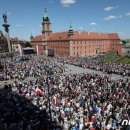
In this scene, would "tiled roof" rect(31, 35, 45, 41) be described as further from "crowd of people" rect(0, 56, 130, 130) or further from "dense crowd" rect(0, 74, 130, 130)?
"dense crowd" rect(0, 74, 130, 130)

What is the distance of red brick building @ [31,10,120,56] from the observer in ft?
308

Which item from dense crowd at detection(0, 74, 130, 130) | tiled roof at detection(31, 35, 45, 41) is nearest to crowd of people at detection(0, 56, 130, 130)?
dense crowd at detection(0, 74, 130, 130)

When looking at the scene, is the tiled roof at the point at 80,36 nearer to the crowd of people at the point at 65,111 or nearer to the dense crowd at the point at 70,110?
the crowd of people at the point at 65,111

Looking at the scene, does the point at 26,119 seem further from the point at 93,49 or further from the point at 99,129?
the point at 93,49

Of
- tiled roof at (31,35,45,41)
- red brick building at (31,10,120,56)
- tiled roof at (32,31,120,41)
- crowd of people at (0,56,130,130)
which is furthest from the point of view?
tiled roof at (31,35,45,41)

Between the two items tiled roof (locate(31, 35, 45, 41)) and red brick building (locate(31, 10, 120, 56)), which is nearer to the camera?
red brick building (locate(31, 10, 120, 56))

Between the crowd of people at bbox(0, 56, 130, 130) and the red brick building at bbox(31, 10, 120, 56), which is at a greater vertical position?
the red brick building at bbox(31, 10, 120, 56)

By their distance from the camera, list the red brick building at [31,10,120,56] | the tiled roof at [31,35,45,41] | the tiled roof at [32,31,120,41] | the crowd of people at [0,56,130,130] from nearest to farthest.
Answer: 1. the crowd of people at [0,56,130,130]
2. the red brick building at [31,10,120,56]
3. the tiled roof at [32,31,120,41]
4. the tiled roof at [31,35,45,41]

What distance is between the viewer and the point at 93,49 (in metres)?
104

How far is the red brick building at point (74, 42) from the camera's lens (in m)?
93.9

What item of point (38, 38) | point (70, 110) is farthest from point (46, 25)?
point (70, 110)

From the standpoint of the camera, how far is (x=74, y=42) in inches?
3693

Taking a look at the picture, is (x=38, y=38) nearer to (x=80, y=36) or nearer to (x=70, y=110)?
(x=80, y=36)

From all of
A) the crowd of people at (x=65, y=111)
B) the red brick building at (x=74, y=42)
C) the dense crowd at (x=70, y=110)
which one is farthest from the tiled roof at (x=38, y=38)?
the dense crowd at (x=70, y=110)
